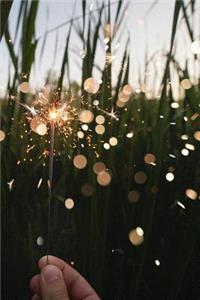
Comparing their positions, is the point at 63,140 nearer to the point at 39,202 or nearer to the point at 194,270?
the point at 39,202

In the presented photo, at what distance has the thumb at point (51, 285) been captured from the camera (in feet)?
2.27

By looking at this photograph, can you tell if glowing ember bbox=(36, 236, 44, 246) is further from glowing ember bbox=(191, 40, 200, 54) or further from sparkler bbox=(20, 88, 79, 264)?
glowing ember bbox=(191, 40, 200, 54)

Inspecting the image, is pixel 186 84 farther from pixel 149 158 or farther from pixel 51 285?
pixel 51 285

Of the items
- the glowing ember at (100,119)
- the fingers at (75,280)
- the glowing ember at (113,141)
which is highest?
the glowing ember at (100,119)

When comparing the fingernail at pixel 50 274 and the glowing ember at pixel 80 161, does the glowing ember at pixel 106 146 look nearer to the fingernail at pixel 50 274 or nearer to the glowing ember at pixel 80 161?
the glowing ember at pixel 80 161

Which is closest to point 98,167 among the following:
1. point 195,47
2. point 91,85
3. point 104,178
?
point 104,178

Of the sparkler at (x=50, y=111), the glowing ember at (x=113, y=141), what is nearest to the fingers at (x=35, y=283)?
the sparkler at (x=50, y=111)

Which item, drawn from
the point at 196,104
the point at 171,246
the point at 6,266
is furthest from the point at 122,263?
the point at 196,104

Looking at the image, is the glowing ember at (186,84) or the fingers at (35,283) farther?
the glowing ember at (186,84)

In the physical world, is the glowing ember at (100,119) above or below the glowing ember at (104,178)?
above

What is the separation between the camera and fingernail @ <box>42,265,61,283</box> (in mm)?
695

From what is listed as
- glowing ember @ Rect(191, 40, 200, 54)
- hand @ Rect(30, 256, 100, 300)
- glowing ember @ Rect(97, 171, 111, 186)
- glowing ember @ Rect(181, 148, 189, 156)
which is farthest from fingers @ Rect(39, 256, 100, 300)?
glowing ember @ Rect(191, 40, 200, 54)

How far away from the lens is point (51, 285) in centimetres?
70

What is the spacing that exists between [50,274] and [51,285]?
0.6 inches
